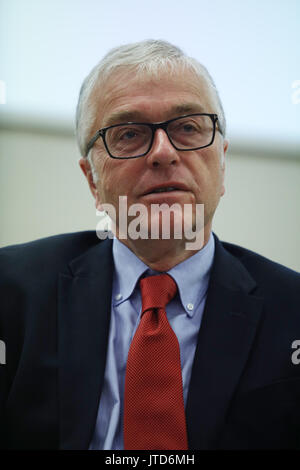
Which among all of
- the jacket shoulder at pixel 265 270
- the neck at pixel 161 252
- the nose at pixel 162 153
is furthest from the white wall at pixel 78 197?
the nose at pixel 162 153

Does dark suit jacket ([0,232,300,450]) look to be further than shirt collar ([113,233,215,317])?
No

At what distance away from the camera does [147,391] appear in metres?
0.70

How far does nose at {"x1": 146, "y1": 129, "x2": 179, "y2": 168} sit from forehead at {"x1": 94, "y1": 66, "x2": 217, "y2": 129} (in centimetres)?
5

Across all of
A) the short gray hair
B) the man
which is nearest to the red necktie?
the man

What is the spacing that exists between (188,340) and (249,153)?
715mm

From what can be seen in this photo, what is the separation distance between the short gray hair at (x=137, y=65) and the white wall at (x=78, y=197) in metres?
0.37

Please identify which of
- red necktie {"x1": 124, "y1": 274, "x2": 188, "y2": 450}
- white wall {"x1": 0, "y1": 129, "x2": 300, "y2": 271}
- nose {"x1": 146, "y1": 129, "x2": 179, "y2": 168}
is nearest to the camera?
red necktie {"x1": 124, "y1": 274, "x2": 188, "y2": 450}

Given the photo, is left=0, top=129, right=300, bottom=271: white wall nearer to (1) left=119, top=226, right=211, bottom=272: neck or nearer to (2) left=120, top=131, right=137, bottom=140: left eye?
(1) left=119, top=226, right=211, bottom=272: neck

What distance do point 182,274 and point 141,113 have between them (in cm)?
37

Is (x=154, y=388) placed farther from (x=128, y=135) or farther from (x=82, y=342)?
(x=128, y=135)

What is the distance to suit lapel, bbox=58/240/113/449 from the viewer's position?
0.71 m

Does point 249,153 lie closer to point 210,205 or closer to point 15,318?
point 210,205
